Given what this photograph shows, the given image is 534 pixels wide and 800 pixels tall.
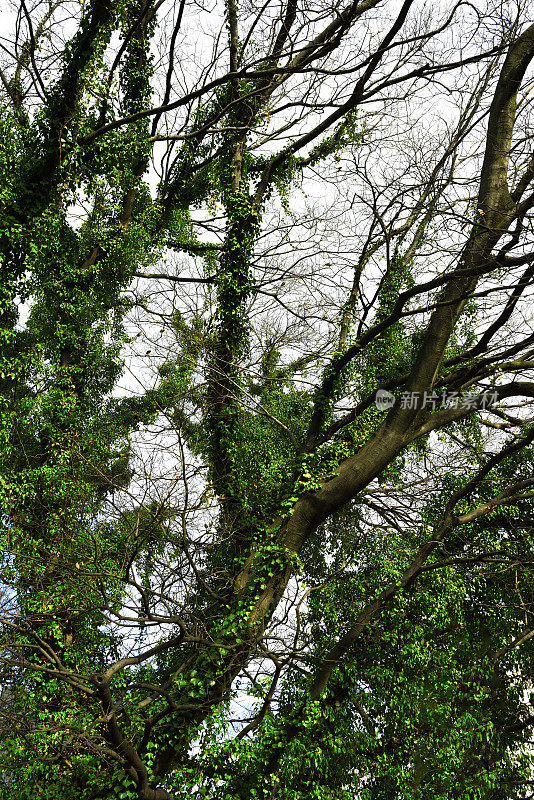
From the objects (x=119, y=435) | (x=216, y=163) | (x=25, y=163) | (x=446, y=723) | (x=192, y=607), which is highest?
(x=216, y=163)

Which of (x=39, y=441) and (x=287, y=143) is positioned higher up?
(x=287, y=143)

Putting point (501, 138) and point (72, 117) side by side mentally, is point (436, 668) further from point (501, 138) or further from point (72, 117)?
point (72, 117)

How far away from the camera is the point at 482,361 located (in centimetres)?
852

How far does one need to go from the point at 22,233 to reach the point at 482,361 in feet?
23.0

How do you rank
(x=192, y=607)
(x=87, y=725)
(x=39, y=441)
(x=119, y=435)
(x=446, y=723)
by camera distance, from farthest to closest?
(x=119, y=435)
(x=39, y=441)
(x=446, y=723)
(x=192, y=607)
(x=87, y=725)

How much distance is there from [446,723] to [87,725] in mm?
5726

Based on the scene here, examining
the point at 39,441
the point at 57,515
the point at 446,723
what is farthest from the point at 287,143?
the point at 446,723

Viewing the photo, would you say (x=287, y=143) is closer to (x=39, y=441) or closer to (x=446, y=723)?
(x=39, y=441)

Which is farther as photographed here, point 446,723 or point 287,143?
point 287,143

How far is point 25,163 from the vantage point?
31.9 feet

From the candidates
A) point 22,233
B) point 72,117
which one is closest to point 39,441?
point 22,233

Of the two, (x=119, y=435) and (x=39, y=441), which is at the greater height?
(x=119, y=435)

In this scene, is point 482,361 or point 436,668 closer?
point 482,361

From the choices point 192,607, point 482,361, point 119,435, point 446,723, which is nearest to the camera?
point 482,361
